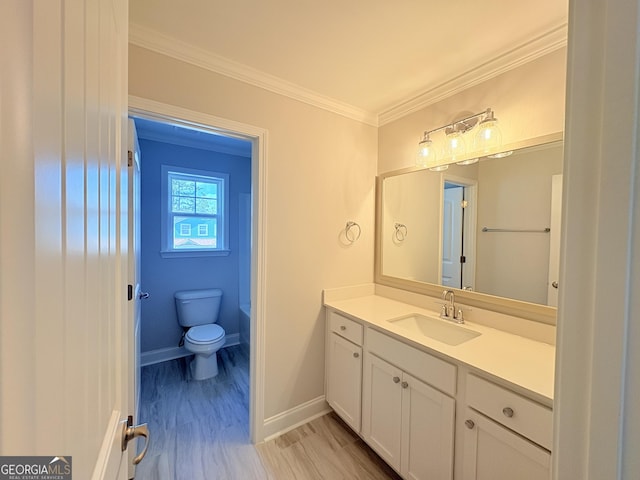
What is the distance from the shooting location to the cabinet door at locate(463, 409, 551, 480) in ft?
3.20

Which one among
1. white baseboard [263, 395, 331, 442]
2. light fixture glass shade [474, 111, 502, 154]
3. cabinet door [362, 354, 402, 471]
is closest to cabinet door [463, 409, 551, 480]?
cabinet door [362, 354, 402, 471]

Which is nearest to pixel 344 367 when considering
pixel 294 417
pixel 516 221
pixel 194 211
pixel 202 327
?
pixel 294 417

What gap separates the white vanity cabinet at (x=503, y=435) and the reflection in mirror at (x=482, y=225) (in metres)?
0.66

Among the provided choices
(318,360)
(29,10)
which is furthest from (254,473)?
(29,10)

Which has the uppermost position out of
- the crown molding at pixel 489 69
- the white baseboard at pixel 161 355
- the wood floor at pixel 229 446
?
the crown molding at pixel 489 69

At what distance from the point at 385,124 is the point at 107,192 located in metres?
2.16

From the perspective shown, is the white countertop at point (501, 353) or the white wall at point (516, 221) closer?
the white countertop at point (501, 353)

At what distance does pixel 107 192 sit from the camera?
1.83 ft

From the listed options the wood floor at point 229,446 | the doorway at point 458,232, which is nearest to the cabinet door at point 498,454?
the wood floor at point 229,446

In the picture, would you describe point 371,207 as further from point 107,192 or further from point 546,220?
point 107,192

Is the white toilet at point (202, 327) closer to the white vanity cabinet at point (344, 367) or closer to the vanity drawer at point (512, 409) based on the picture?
the white vanity cabinet at point (344, 367)

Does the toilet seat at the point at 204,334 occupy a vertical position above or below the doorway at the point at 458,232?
below

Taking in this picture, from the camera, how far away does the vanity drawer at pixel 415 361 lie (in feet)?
4.09

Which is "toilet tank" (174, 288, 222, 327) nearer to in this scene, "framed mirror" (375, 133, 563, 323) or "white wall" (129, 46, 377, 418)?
"white wall" (129, 46, 377, 418)
